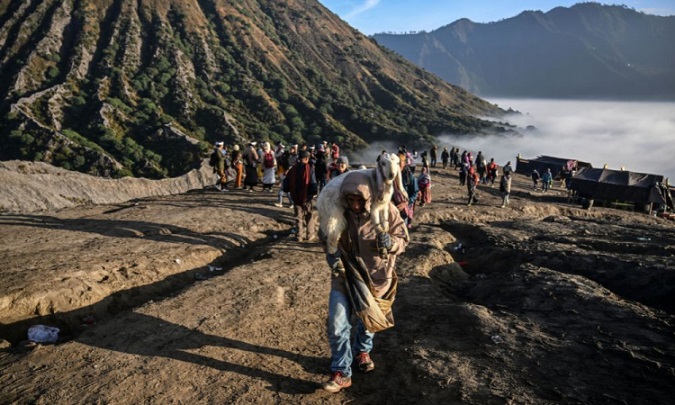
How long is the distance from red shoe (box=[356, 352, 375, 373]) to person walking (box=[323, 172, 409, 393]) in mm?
276

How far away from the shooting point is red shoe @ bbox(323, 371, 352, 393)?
387 centimetres

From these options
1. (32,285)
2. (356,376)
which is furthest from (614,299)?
(32,285)

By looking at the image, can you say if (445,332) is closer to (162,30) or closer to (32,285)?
(32,285)

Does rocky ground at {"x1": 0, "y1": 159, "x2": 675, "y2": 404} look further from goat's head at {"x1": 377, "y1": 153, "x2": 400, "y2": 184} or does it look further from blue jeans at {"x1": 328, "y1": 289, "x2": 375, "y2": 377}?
goat's head at {"x1": 377, "y1": 153, "x2": 400, "y2": 184}

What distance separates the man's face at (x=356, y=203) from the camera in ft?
12.3

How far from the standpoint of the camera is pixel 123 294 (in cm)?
646

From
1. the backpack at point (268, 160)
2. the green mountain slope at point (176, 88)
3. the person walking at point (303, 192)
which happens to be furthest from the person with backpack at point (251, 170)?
the green mountain slope at point (176, 88)

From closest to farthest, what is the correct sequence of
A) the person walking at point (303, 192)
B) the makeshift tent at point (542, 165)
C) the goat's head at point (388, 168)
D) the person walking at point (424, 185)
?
the goat's head at point (388, 168) → the person walking at point (303, 192) → the person walking at point (424, 185) → the makeshift tent at point (542, 165)

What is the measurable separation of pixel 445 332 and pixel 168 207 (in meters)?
9.57

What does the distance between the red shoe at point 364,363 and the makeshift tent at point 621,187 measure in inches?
892

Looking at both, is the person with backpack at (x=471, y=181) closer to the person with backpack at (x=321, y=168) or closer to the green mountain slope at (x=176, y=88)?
the person with backpack at (x=321, y=168)

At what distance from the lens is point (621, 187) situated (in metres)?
23.4

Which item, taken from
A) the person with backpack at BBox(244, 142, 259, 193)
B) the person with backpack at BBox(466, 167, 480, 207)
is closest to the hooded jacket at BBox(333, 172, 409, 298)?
the person with backpack at BBox(244, 142, 259, 193)

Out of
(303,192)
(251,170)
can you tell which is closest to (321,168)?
(251,170)
